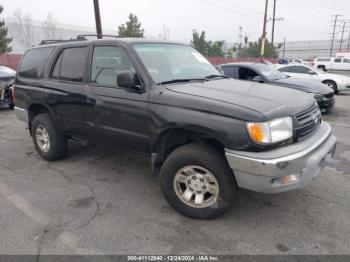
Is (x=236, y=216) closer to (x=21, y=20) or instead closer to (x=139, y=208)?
(x=139, y=208)

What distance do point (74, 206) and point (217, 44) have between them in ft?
189

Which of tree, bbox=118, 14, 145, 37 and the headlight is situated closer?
the headlight

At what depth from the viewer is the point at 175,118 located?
9.89ft

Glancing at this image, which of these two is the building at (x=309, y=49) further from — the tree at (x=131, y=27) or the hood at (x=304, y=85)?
the hood at (x=304, y=85)

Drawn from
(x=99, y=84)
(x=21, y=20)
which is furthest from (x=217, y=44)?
(x=99, y=84)

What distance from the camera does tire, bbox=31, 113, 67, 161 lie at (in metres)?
4.66

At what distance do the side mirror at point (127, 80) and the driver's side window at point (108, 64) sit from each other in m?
0.23

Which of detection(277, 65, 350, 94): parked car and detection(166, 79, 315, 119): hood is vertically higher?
→ detection(166, 79, 315, 119): hood

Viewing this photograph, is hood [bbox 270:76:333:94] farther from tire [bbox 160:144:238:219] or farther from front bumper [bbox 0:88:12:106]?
front bumper [bbox 0:88:12:106]

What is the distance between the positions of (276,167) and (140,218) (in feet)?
4.94

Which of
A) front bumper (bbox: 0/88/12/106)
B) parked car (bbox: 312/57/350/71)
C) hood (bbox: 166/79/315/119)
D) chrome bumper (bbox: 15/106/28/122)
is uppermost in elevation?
hood (bbox: 166/79/315/119)

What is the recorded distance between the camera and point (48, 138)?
4.75 m

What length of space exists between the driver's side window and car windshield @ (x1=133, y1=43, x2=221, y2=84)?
0.20m

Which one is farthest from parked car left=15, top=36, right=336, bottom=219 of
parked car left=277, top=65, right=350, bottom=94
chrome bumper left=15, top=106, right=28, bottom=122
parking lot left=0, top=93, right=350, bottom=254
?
parked car left=277, top=65, right=350, bottom=94
